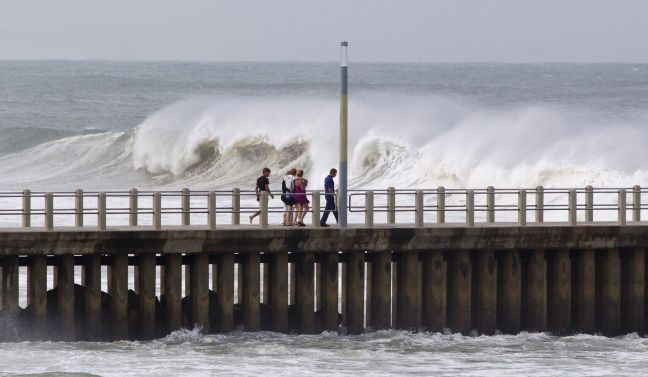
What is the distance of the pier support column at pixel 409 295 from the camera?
28.5m

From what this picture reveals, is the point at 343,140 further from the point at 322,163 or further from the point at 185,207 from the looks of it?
the point at 322,163

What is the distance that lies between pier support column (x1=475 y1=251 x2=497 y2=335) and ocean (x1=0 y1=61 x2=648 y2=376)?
0.28m

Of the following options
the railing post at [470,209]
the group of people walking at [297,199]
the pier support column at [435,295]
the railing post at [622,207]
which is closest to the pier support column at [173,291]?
the group of people walking at [297,199]

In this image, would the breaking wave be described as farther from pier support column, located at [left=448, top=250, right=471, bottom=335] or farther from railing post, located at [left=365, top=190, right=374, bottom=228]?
railing post, located at [left=365, top=190, right=374, bottom=228]

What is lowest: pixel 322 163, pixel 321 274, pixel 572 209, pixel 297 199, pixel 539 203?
pixel 321 274

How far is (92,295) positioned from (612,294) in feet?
28.1

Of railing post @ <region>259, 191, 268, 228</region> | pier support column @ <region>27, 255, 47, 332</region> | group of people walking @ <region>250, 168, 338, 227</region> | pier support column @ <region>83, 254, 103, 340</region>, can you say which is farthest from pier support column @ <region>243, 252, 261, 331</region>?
pier support column @ <region>27, 255, 47, 332</region>

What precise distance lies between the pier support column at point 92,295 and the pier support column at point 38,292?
2.20ft

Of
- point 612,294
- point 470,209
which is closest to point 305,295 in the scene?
point 470,209

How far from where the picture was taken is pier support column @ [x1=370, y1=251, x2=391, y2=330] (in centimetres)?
2852

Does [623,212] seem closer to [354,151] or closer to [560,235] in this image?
[560,235]

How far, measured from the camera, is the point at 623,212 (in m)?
29.4

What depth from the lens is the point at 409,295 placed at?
2855cm

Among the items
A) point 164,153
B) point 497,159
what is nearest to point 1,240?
point 497,159
